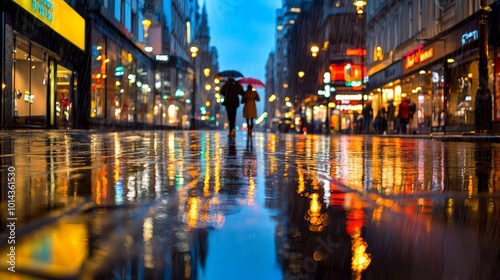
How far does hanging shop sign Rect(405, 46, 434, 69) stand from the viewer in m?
31.1

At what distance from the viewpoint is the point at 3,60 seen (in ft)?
57.3

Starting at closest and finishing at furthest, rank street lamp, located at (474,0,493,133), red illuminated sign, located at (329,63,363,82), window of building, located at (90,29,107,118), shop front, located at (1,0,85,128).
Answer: street lamp, located at (474,0,493,133), shop front, located at (1,0,85,128), window of building, located at (90,29,107,118), red illuminated sign, located at (329,63,363,82)

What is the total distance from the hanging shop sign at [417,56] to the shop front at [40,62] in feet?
60.6

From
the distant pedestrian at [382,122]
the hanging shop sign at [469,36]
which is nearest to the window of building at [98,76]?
the distant pedestrian at [382,122]

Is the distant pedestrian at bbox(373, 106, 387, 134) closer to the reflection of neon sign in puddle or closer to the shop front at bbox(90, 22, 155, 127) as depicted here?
the shop front at bbox(90, 22, 155, 127)

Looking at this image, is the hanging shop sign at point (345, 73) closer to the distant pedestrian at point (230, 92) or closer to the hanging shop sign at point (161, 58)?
the hanging shop sign at point (161, 58)

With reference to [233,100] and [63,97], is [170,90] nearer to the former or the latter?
[63,97]

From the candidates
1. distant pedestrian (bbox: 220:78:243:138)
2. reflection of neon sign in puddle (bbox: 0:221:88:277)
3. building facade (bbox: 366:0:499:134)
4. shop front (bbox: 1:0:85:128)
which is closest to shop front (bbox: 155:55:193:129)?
building facade (bbox: 366:0:499:134)

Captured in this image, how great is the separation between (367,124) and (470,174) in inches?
1331

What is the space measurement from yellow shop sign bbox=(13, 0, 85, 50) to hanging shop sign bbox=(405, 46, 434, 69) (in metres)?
18.5

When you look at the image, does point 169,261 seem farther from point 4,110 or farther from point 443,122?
point 443,122

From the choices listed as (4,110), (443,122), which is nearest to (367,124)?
(443,122)

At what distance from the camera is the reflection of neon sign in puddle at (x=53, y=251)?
5.50 ft

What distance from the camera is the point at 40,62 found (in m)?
22.8
